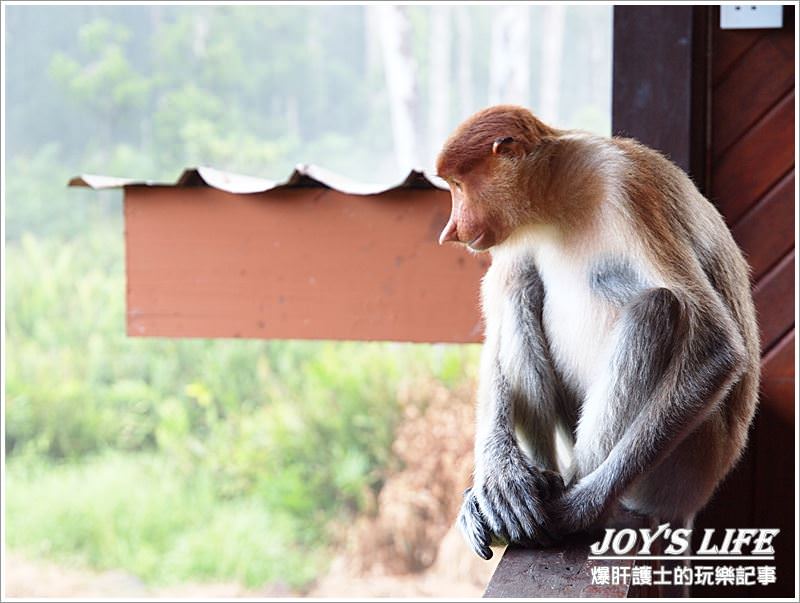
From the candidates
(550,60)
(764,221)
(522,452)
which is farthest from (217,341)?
(522,452)

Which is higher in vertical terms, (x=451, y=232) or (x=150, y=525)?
(x=451, y=232)

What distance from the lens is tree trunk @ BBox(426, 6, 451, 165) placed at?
588 inches

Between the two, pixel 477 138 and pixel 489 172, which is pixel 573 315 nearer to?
pixel 489 172

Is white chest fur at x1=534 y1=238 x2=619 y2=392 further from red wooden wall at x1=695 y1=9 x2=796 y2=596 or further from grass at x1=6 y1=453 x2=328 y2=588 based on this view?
grass at x1=6 y1=453 x2=328 y2=588

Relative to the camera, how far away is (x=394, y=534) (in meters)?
10.1

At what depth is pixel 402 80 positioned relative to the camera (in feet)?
43.9

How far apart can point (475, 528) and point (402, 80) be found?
1095 centimetres

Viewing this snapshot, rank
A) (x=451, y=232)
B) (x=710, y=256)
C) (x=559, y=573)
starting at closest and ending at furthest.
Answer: (x=559, y=573)
(x=451, y=232)
(x=710, y=256)

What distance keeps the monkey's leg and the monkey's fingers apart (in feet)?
0.75

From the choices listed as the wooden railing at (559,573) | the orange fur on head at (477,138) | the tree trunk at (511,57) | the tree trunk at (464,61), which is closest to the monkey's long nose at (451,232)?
the orange fur on head at (477,138)

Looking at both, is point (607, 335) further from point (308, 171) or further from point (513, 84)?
point (513, 84)

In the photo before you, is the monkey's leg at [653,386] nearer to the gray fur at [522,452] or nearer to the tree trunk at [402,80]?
the gray fur at [522,452]

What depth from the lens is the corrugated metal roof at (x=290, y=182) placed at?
3947 millimetres

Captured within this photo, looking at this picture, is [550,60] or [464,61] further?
[464,61]
